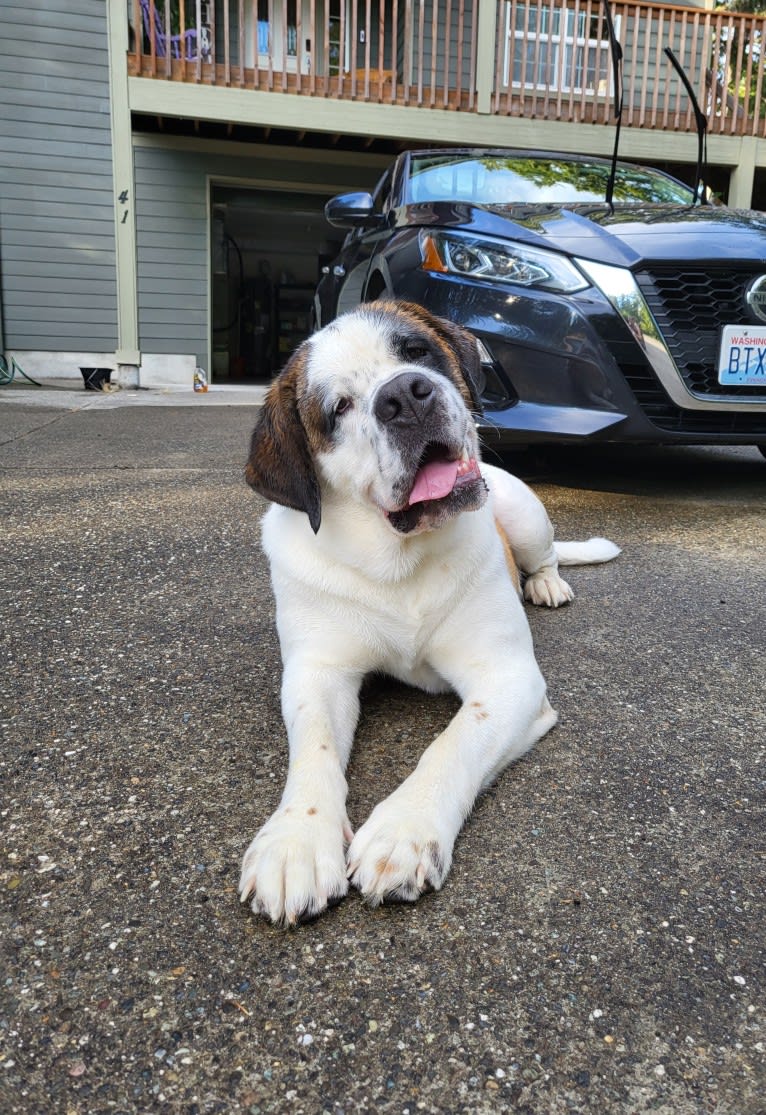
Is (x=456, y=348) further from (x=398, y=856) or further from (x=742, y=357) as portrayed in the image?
(x=742, y=357)

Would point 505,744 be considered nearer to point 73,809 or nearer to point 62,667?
point 73,809

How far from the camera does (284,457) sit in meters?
2.03

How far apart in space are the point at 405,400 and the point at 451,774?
79cm

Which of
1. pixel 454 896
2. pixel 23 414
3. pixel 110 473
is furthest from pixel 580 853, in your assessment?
pixel 23 414

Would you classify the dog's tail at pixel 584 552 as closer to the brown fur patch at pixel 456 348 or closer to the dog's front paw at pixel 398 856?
the brown fur patch at pixel 456 348

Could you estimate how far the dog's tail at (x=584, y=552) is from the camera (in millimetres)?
3363

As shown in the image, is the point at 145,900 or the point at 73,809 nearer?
the point at 145,900

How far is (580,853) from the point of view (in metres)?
1.53

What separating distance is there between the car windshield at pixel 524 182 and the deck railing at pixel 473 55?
649 cm

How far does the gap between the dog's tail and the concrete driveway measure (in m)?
0.42

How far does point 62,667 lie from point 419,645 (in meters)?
1.03

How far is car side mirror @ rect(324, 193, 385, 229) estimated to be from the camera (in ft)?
17.0

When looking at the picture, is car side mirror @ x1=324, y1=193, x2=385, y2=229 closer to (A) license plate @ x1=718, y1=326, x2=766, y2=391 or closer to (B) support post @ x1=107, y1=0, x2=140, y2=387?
(A) license plate @ x1=718, y1=326, x2=766, y2=391

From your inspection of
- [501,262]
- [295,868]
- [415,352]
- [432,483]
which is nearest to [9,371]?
[501,262]
